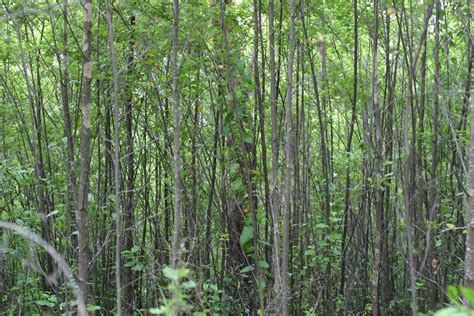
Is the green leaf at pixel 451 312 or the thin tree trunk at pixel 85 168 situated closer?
the green leaf at pixel 451 312

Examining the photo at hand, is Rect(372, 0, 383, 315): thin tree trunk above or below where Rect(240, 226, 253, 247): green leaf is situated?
above

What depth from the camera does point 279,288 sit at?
3965 mm

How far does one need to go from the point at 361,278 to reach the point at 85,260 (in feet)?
12.1

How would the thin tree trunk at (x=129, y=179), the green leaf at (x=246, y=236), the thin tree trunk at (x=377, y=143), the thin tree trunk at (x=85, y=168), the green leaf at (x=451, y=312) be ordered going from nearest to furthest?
the green leaf at (x=451, y=312), the thin tree trunk at (x=85, y=168), the thin tree trunk at (x=377, y=143), the green leaf at (x=246, y=236), the thin tree trunk at (x=129, y=179)

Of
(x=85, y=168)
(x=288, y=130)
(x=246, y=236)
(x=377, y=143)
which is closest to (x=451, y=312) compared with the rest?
(x=288, y=130)

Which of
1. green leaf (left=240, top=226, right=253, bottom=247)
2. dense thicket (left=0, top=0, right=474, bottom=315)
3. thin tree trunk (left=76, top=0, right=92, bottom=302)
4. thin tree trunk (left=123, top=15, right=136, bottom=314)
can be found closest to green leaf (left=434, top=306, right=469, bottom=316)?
dense thicket (left=0, top=0, right=474, bottom=315)

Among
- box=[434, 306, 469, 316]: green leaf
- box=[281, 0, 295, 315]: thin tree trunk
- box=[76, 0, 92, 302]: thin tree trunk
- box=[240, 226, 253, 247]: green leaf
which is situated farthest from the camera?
box=[240, 226, 253, 247]: green leaf

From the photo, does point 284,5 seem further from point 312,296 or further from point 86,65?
point 312,296

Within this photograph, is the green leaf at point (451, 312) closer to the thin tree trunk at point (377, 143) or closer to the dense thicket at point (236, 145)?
the dense thicket at point (236, 145)

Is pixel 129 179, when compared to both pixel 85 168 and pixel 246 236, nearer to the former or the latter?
pixel 246 236

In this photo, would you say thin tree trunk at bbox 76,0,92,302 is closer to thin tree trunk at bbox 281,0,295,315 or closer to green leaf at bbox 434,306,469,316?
thin tree trunk at bbox 281,0,295,315

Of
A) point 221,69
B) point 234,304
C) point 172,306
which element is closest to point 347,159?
point 221,69

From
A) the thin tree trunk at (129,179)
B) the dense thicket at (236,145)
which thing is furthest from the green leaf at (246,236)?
the thin tree trunk at (129,179)

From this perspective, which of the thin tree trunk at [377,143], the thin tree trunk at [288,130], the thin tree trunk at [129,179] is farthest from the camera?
the thin tree trunk at [129,179]
